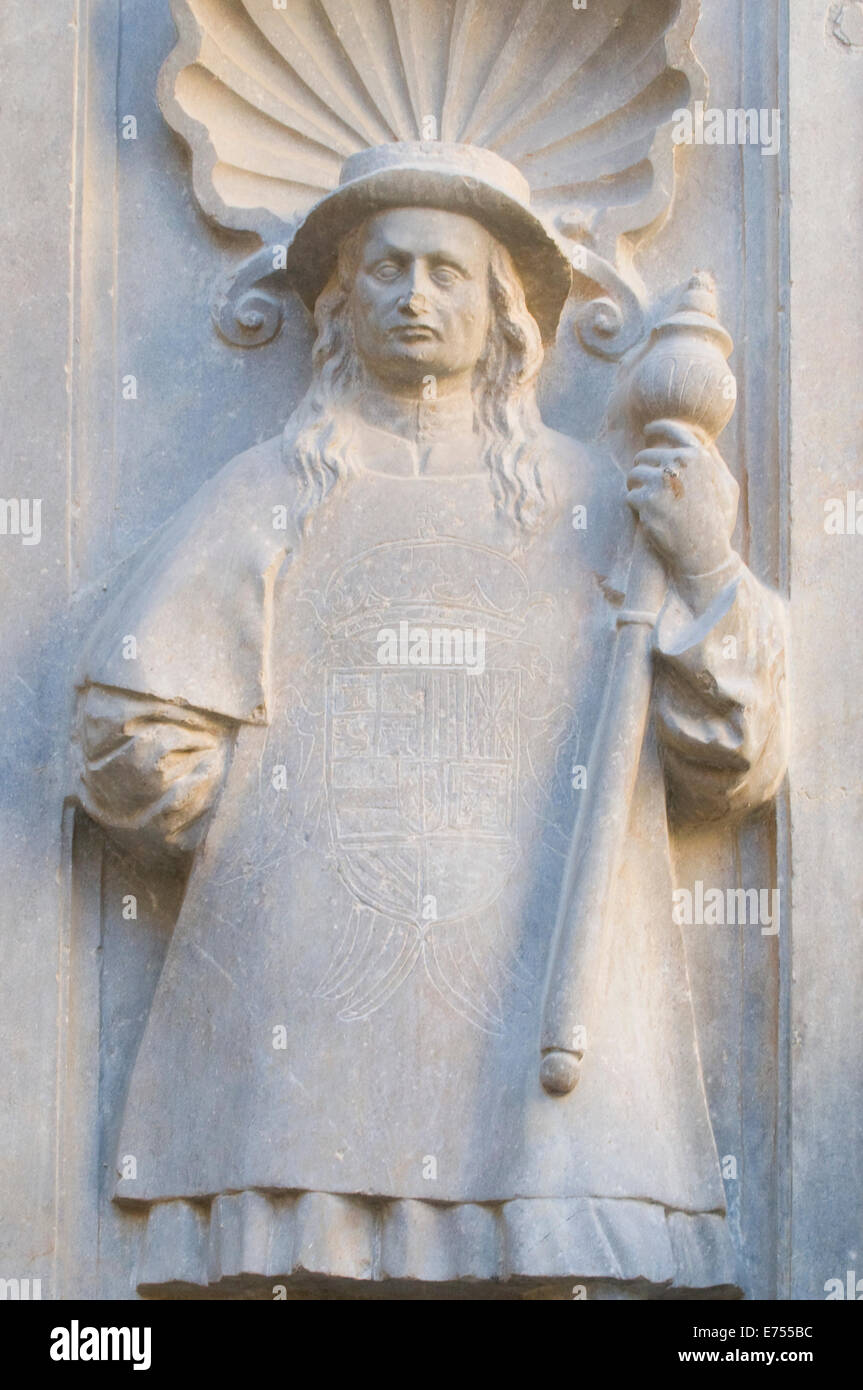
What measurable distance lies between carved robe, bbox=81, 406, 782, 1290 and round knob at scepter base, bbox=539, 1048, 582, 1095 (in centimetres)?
6

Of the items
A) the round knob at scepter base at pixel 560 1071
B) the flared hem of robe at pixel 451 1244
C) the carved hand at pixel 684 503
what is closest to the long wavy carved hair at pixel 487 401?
the carved hand at pixel 684 503

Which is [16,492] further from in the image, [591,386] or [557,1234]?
[557,1234]

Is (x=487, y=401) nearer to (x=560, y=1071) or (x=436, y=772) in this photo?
(x=436, y=772)

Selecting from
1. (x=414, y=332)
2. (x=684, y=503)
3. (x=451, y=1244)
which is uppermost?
(x=414, y=332)

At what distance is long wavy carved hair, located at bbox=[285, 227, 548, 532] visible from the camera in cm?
784

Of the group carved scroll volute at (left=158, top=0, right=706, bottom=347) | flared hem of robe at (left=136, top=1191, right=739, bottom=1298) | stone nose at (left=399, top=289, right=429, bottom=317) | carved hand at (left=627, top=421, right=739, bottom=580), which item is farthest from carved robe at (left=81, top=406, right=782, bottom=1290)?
carved scroll volute at (left=158, top=0, right=706, bottom=347)

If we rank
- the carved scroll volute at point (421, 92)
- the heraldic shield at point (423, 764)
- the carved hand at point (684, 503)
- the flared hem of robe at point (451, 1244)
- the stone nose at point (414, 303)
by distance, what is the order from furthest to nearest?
1. the carved scroll volute at point (421, 92)
2. the stone nose at point (414, 303)
3. the carved hand at point (684, 503)
4. the heraldic shield at point (423, 764)
5. the flared hem of robe at point (451, 1244)

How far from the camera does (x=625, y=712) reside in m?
7.49

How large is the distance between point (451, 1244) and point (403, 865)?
966 millimetres

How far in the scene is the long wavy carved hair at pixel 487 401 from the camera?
25.7ft

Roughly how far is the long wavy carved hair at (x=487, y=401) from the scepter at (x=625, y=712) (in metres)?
0.31

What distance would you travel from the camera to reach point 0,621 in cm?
791

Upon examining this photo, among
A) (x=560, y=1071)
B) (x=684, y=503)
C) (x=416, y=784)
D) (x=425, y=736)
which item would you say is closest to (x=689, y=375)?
(x=684, y=503)

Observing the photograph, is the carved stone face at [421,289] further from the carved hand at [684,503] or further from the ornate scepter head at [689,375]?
the carved hand at [684,503]
